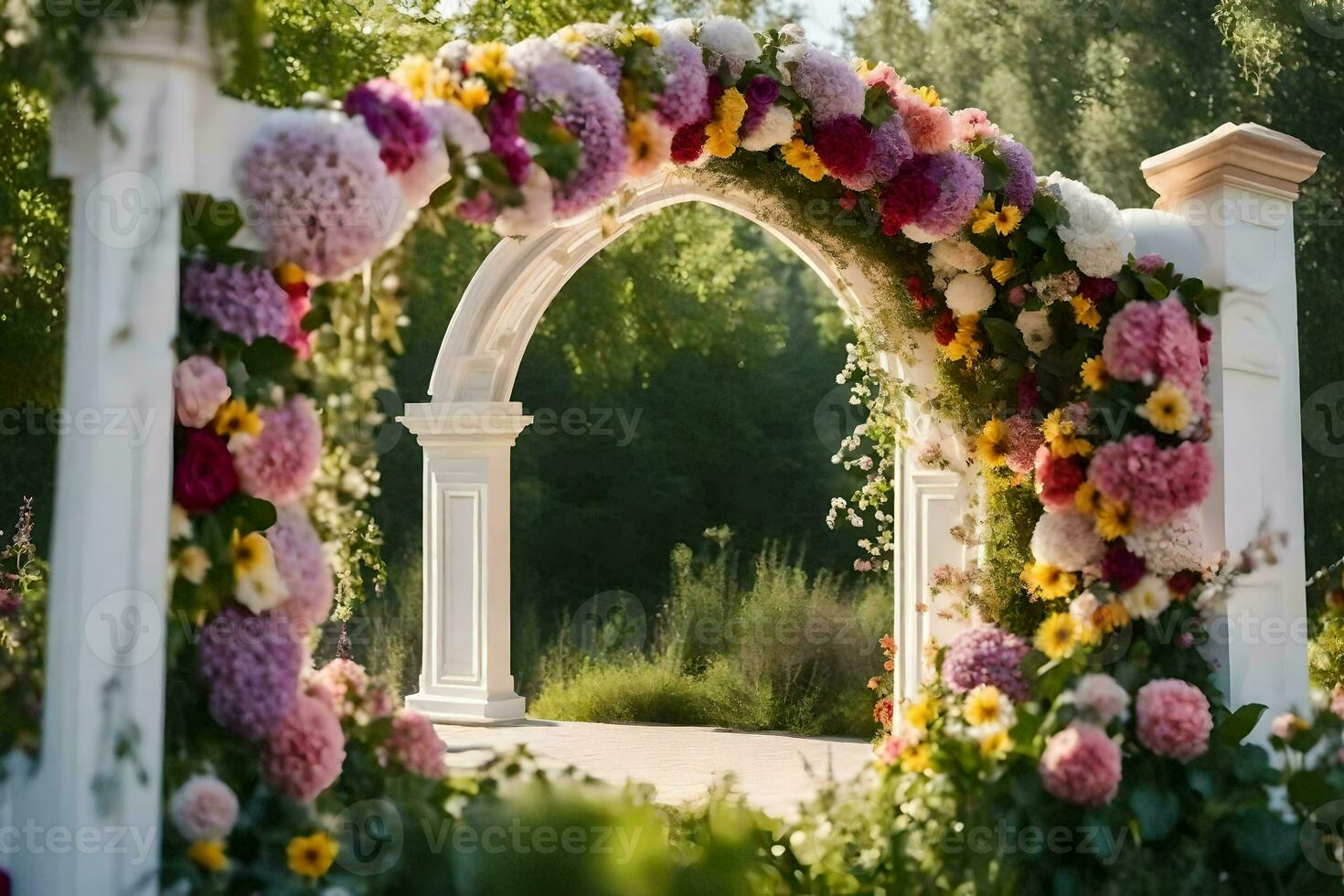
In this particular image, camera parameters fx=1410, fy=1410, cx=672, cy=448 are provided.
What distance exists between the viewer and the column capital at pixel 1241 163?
4.50 metres

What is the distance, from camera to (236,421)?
113 inches

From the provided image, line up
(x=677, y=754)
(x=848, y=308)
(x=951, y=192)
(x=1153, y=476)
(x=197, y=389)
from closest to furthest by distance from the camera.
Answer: (x=197, y=389) < (x=1153, y=476) < (x=951, y=192) < (x=848, y=308) < (x=677, y=754)

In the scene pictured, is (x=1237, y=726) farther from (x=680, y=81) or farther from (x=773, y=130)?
(x=680, y=81)

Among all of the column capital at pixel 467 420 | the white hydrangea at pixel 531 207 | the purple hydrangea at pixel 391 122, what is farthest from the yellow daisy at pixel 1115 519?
the column capital at pixel 467 420

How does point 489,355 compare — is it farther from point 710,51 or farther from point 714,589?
point 710,51

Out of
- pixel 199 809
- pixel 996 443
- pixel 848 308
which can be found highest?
pixel 848 308

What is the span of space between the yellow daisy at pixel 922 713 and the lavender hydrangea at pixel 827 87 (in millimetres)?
1774

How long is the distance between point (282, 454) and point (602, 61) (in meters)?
1.43

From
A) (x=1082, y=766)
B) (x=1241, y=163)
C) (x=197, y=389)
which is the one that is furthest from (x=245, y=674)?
(x=1241, y=163)

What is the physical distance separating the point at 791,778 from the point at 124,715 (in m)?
4.65

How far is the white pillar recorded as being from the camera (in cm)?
265

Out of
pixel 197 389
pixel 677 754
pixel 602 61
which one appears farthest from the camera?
pixel 677 754

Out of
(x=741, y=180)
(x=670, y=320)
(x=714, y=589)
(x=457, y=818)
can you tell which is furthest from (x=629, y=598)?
(x=457, y=818)

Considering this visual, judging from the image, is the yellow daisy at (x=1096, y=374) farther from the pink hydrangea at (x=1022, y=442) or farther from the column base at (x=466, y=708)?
the column base at (x=466, y=708)
